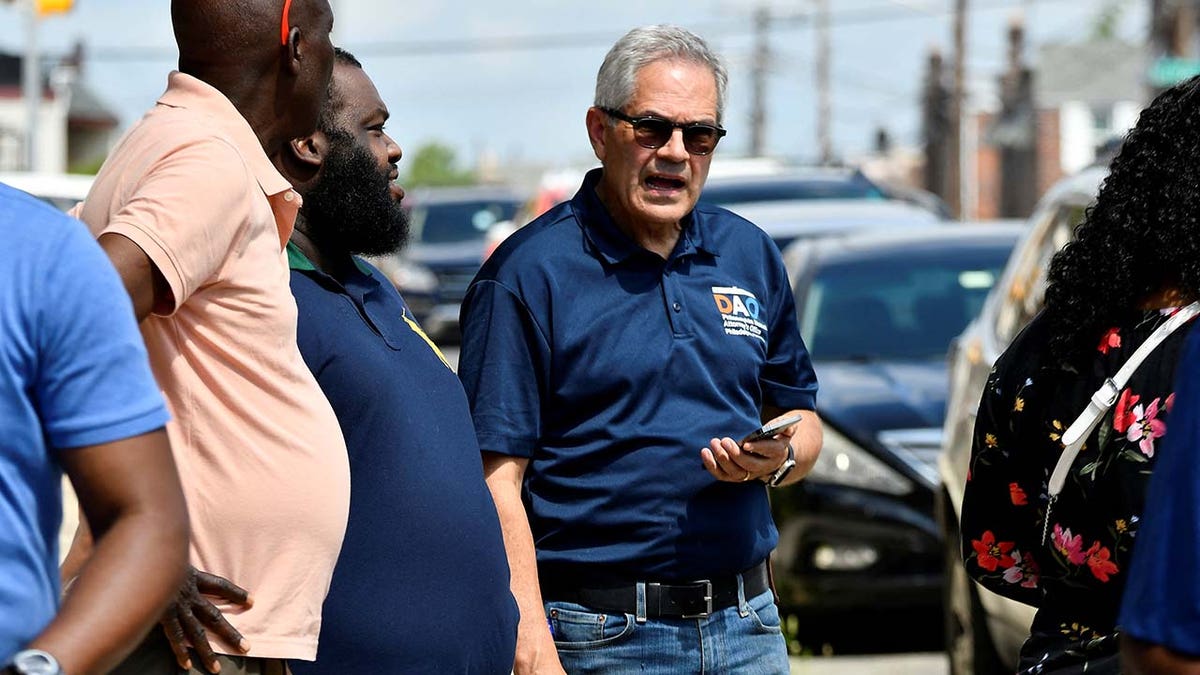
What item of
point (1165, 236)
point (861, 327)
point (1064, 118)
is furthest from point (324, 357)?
point (1064, 118)

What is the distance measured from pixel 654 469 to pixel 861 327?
17.7 feet

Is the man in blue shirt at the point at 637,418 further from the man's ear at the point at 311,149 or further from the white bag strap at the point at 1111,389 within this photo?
the white bag strap at the point at 1111,389

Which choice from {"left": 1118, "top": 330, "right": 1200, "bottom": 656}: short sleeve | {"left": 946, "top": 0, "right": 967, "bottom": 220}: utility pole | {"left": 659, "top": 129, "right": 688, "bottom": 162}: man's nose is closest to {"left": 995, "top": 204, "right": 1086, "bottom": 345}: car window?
{"left": 659, "top": 129, "right": 688, "bottom": 162}: man's nose

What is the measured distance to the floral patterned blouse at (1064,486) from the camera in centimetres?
304

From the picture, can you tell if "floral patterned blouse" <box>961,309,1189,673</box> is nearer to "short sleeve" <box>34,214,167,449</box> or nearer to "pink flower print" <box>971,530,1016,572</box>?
"pink flower print" <box>971,530,1016,572</box>

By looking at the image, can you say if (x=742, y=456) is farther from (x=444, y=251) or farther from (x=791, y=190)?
(x=444, y=251)

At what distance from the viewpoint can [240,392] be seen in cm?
272

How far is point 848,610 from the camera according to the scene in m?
8.02

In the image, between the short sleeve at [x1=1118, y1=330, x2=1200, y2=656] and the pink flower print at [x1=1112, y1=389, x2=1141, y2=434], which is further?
the pink flower print at [x1=1112, y1=389, x2=1141, y2=434]

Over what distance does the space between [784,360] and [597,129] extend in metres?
0.61

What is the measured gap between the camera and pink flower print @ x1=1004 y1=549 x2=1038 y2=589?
3.40 meters

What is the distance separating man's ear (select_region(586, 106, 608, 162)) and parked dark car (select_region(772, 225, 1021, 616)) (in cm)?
375

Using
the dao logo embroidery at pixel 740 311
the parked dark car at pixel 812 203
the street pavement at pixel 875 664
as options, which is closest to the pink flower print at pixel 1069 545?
the dao logo embroidery at pixel 740 311

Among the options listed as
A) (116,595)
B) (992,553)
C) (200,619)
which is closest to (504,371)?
(992,553)
